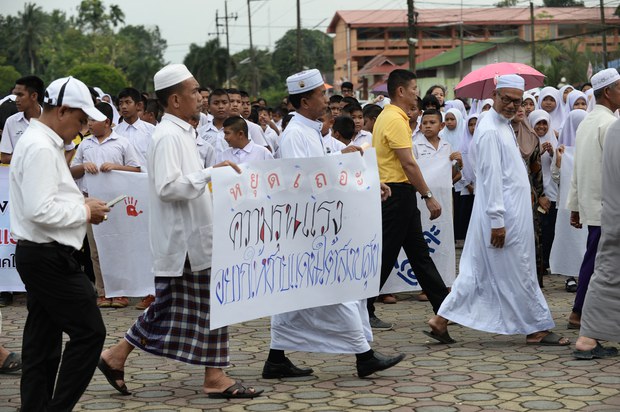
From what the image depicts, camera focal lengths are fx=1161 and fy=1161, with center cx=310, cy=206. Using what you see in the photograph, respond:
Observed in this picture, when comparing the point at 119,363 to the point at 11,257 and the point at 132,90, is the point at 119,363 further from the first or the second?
the point at 132,90

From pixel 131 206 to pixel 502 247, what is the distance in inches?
149

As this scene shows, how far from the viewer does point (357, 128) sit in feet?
42.0

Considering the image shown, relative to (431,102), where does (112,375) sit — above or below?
below

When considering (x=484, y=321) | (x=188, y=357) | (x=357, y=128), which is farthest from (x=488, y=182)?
(x=357, y=128)

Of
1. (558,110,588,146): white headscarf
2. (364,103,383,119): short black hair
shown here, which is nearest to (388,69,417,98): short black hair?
(558,110,588,146): white headscarf

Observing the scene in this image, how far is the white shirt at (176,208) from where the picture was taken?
6.45m

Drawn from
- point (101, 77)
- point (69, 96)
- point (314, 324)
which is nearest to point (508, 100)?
point (314, 324)

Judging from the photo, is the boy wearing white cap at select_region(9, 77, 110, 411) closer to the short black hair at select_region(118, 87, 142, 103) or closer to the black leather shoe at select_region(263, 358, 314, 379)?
the black leather shoe at select_region(263, 358, 314, 379)

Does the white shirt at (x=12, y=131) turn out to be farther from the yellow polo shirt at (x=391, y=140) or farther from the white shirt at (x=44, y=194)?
the white shirt at (x=44, y=194)

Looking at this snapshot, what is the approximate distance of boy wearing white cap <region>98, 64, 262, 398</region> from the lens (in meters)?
6.51

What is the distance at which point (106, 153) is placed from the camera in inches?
413

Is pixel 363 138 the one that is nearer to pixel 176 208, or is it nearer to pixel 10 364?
pixel 10 364

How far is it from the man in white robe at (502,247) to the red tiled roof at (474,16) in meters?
97.9

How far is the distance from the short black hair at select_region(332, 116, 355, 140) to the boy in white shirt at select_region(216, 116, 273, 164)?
100cm
